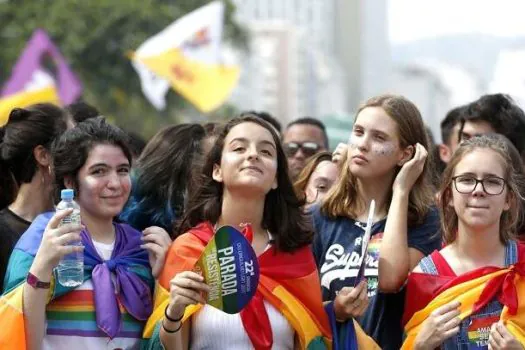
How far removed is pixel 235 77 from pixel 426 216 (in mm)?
9153

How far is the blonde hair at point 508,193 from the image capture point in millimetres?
5199

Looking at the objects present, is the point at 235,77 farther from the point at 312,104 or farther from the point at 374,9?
the point at 374,9

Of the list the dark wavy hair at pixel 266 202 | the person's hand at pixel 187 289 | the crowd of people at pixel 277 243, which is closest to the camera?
the person's hand at pixel 187 289

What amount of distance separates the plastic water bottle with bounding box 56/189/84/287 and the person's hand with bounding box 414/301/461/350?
4.10ft

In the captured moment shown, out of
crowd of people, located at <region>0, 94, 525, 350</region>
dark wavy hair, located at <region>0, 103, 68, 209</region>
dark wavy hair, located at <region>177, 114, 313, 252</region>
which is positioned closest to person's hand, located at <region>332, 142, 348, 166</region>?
crowd of people, located at <region>0, 94, 525, 350</region>

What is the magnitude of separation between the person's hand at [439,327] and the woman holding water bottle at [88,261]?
1.02m

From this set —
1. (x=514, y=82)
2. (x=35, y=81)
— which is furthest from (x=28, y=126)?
(x=35, y=81)

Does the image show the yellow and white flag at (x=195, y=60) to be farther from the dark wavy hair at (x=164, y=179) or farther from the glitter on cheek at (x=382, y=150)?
the glitter on cheek at (x=382, y=150)

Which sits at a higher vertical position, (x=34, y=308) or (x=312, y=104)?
(x=34, y=308)

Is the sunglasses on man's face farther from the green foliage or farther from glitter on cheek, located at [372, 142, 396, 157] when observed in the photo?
the green foliage

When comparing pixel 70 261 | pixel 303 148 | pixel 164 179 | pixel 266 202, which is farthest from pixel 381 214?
pixel 303 148

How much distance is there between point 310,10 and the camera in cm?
10988

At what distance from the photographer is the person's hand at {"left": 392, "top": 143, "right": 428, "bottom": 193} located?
534cm

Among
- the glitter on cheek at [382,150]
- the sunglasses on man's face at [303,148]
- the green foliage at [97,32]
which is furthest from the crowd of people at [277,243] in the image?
the green foliage at [97,32]
